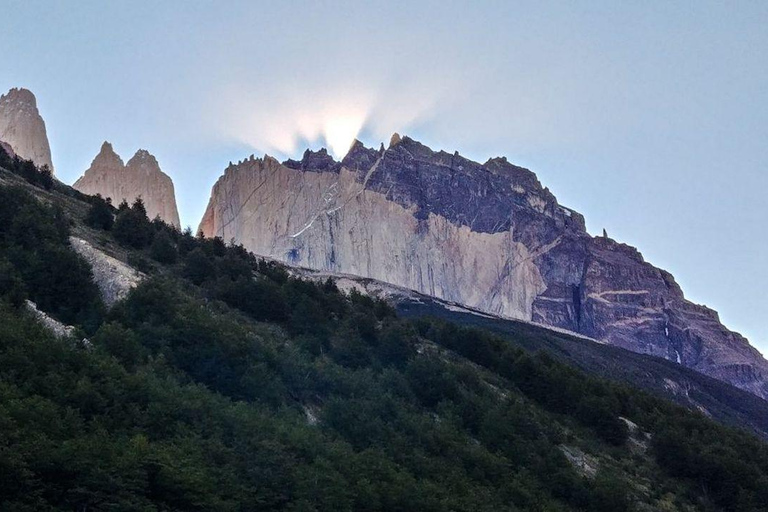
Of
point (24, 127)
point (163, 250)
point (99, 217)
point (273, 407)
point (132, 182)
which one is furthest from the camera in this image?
point (132, 182)

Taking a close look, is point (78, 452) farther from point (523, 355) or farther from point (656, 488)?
point (523, 355)

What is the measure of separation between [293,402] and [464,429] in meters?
10.5

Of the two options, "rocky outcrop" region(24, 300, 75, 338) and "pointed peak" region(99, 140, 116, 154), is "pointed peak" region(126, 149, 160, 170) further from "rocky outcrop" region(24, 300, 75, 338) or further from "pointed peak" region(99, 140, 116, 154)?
"rocky outcrop" region(24, 300, 75, 338)

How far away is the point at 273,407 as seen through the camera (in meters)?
34.4

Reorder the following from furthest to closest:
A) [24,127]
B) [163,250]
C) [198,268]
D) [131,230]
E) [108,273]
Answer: [24,127]
[131,230]
[163,250]
[198,268]
[108,273]

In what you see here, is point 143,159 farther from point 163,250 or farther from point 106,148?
point 163,250

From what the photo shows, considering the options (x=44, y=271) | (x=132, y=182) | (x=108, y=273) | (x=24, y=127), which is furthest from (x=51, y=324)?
(x=132, y=182)

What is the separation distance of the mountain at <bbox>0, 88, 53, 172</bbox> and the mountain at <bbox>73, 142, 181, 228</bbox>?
20.5 m

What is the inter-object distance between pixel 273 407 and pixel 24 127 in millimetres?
147605

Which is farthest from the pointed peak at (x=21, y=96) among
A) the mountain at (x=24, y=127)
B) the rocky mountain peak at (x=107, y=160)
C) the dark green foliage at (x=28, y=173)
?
the dark green foliage at (x=28, y=173)

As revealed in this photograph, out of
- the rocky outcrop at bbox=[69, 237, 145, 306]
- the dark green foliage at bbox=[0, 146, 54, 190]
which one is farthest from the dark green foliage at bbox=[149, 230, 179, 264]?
the dark green foliage at bbox=[0, 146, 54, 190]

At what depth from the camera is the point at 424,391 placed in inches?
1779

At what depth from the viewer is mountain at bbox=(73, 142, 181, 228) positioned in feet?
600

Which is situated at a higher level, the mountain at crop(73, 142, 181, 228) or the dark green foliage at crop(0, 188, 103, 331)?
the mountain at crop(73, 142, 181, 228)
